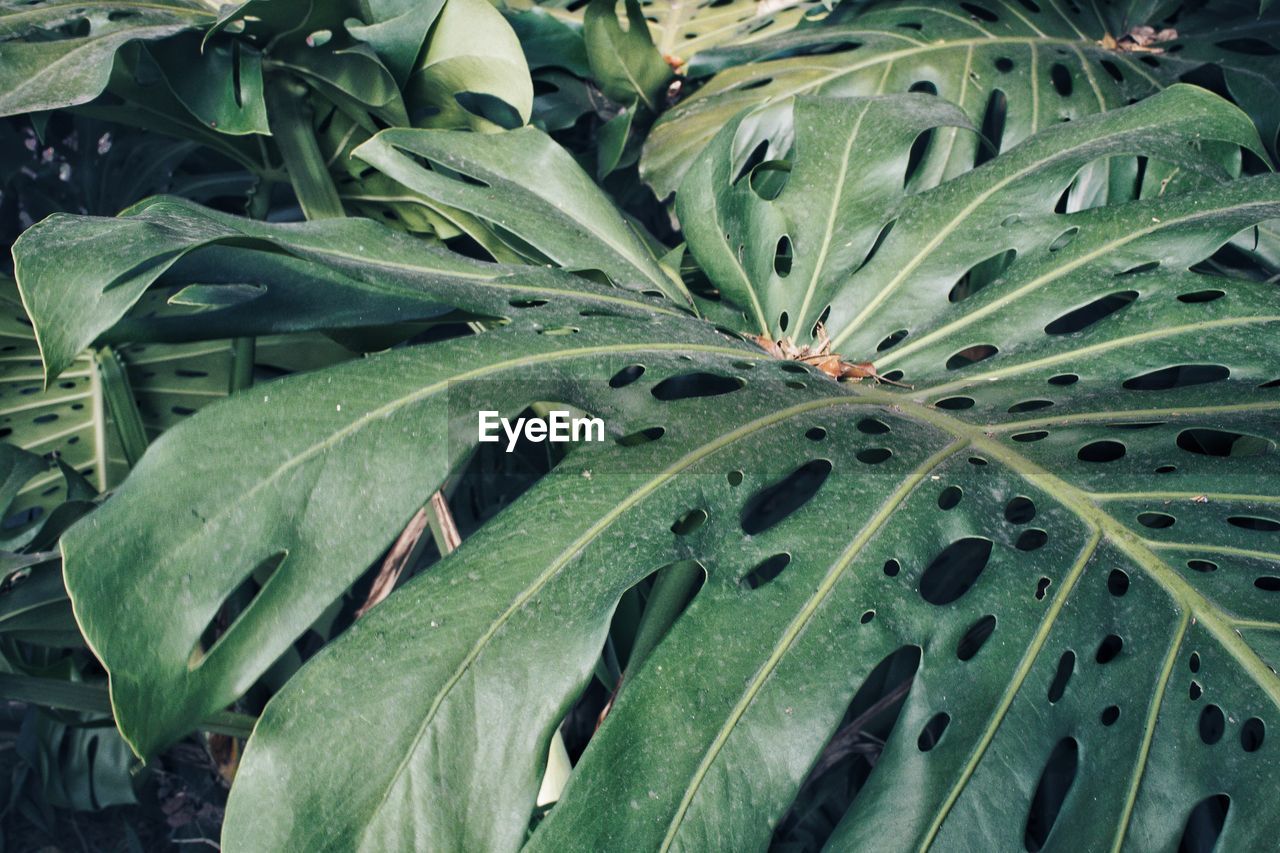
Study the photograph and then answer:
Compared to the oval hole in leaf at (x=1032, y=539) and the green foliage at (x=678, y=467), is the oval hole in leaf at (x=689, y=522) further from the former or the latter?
the oval hole in leaf at (x=1032, y=539)

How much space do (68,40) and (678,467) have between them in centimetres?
63

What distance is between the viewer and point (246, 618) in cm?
45

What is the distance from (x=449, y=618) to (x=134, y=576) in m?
0.13

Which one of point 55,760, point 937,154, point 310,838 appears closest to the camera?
point 310,838

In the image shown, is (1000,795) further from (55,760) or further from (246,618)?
(55,760)

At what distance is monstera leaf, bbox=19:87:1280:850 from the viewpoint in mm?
435

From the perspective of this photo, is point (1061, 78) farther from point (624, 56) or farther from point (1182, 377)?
point (624, 56)

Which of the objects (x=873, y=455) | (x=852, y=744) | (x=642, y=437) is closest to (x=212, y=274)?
(x=642, y=437)

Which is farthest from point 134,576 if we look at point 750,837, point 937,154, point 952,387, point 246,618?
point 937,154

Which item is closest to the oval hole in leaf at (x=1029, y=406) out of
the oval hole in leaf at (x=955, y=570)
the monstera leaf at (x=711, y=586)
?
the monstera leaf at (x=711, y=586)

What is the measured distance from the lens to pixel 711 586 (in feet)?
1.69

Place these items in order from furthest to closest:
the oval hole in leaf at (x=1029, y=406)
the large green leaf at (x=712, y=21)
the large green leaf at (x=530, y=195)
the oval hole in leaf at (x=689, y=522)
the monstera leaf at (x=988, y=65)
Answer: the large green leaf at (x=712, y=21), the monstera leaf at (x=988, y=65), the large green leaf at (x=530, y=195), the oval hole in leaf at (x=1029, y=406), the oval hole in leaf at (x=689, y=522)

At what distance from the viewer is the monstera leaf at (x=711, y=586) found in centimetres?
44

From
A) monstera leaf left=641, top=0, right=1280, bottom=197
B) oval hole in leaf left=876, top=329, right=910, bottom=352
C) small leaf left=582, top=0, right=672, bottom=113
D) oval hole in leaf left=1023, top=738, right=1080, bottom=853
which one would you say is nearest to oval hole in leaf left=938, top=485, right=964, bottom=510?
oval hole in leaf left=876, top=329, right=910, bottom=352
